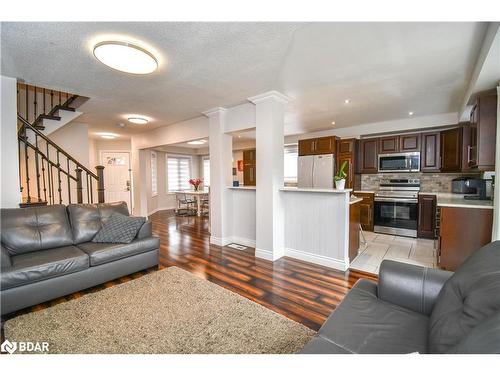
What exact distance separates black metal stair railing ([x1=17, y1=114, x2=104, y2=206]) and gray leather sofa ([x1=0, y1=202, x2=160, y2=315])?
2.49ft

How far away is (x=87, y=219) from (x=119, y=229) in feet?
1.54

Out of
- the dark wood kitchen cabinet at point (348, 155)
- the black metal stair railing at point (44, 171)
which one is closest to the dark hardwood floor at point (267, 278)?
the black metal stair railing at point (44, 171)

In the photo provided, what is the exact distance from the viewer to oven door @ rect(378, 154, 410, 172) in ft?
15.4

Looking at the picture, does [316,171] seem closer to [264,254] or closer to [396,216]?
[396,216]

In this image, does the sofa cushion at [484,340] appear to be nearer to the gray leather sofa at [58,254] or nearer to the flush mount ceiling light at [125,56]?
the flush mount ceiling light at [125,56]

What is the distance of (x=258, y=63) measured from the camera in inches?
93.4

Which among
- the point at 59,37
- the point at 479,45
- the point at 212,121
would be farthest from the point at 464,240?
the point at 59,37

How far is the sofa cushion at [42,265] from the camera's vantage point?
192 cm

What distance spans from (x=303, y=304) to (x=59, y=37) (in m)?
3.27

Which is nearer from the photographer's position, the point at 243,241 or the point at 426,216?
the point at 243,241

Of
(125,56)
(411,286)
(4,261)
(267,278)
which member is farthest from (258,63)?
(4,261)
